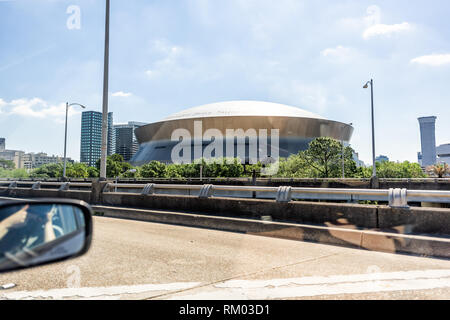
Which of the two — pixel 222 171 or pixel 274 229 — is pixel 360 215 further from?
pixel 222 171

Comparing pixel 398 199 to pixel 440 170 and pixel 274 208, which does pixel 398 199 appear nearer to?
pixel 274 208

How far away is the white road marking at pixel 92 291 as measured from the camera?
438cm

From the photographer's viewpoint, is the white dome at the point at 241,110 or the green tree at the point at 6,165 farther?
the white dome at the point at 241,110

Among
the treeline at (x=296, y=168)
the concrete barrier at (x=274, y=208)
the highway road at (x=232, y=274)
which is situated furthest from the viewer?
the treeline at (x=296, y=168)

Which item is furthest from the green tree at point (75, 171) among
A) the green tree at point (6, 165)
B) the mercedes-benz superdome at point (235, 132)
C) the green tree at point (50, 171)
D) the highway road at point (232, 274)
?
the highway road at point (232, 274)

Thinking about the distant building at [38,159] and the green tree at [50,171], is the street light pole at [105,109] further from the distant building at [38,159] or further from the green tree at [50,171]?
the distant building at [38,159]

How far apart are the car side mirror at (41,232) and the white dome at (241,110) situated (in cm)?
10339

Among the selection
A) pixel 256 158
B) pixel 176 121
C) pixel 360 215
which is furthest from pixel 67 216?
pixel 176 121

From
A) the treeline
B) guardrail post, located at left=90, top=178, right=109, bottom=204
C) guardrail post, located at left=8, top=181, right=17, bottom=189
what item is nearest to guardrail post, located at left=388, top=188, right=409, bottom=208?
guardrail post, located at left=90, top=178, right=109, bottom=204

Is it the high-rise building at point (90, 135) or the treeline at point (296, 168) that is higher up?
the high-rise building at point (90, 135)

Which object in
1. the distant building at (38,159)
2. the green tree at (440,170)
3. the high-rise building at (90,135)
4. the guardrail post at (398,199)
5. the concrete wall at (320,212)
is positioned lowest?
the concrete wall at (320,212)

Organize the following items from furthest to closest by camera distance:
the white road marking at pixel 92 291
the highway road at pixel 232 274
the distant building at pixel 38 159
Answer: the distant building at pixel 38 159 < the highway road at pixel 232 274 < the white road marking at pixel 92 291

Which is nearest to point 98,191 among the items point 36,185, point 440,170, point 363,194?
point 36,185
